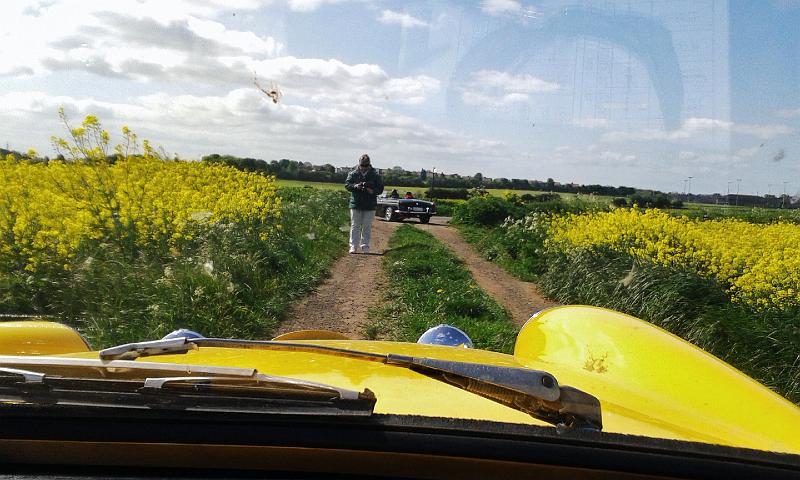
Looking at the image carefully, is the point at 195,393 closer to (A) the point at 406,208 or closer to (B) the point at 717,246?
(B) the point at 717,246

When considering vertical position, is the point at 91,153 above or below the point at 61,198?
above

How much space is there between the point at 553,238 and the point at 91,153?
7594 millimetres

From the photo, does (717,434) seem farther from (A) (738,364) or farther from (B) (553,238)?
(B) (553,238)

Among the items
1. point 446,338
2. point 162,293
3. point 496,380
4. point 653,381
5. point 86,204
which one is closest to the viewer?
point 496,380

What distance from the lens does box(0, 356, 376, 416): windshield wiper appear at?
1225 mm

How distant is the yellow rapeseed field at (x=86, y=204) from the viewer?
21.9 ft

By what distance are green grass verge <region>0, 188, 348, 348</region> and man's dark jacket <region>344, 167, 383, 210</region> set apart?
3742 mm

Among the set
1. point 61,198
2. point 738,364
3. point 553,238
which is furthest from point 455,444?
point 553,238

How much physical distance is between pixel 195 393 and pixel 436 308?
6559 mm

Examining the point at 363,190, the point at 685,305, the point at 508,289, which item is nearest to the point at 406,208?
the point at 363,190

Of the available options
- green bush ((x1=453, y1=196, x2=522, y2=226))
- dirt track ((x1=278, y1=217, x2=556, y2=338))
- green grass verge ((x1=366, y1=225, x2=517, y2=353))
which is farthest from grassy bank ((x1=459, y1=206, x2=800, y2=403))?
green bush ((x1=453, y1=196, x2=522, y2=226))

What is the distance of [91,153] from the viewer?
7234mm

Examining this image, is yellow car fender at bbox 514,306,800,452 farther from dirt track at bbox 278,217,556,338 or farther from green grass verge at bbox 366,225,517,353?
dirt track at bbox 278,217,556,338

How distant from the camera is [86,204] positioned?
6.95 m
